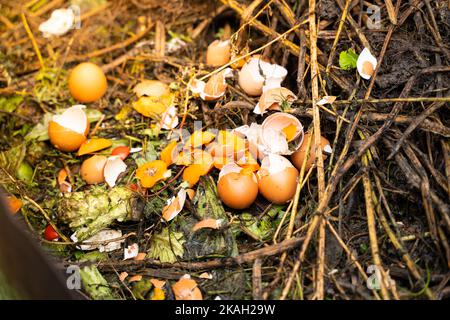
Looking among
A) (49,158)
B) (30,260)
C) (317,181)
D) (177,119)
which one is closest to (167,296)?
(30,260)

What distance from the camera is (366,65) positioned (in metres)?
2.00

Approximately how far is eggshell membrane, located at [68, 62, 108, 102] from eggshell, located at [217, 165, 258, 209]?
36.7 inches

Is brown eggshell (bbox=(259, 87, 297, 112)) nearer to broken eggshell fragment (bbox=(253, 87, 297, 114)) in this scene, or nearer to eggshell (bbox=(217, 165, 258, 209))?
broken eggshell fragment (bbox=(253, 87, 297, 114))

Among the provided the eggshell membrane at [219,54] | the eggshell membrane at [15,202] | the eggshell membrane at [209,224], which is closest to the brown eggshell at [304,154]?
the eggshell membrane at [209,224]

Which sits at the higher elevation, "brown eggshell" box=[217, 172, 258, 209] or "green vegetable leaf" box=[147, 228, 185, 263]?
"brown eggshell" box=[217, 172, 258, 209]

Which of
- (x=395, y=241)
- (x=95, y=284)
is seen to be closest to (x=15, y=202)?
(x=95, y=284)

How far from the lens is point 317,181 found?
1.94 m

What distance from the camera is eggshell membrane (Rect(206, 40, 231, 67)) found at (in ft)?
7.89

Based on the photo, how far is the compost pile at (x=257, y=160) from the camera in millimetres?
1729

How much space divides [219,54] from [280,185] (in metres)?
0.86

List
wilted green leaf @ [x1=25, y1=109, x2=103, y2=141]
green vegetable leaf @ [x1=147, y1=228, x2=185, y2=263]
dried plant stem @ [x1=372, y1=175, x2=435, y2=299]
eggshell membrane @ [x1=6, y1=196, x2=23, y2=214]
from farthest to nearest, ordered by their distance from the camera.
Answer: wilted green leaf @ [x1=25, y1=109, x2=103, y2=141] < eggshell membrane @ [x1=6, y1=196, x2=23, y2=214] < green vegetable leaf @ [x1=147, y1=228, x2=185, y2=263] < dried plant stem @ [x1=372, y1=175, x2=435, y2=299]

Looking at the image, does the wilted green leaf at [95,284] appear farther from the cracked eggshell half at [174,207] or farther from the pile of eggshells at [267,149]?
the pile of eggshells at [267,149]

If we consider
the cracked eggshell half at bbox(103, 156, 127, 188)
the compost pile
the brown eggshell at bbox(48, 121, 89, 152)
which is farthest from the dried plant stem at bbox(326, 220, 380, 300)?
the brown eggshell at bbox(48, 121, 89, 152)

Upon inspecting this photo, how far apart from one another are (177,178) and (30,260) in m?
0.89
